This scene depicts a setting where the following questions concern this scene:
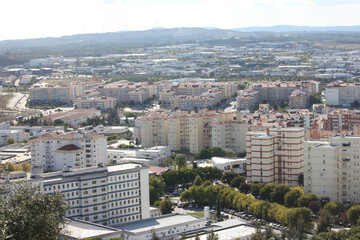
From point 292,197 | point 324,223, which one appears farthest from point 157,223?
point 292,197

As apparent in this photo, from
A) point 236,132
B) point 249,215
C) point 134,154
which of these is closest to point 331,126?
point 236,132

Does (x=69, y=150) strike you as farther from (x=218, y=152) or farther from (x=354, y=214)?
(x=354, y=214)

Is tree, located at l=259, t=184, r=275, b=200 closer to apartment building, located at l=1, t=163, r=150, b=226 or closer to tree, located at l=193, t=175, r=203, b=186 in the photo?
tree, located at l=193, t=175, r=203, b=186

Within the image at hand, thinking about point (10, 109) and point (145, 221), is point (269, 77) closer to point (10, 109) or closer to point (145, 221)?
point (10, 109)

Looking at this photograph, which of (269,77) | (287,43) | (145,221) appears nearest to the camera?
(145,221)

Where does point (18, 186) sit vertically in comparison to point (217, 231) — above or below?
above

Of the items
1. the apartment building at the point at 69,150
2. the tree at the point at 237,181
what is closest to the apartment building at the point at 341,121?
the tree at the point at 237,181
